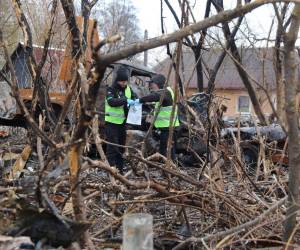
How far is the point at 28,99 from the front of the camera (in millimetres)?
10234

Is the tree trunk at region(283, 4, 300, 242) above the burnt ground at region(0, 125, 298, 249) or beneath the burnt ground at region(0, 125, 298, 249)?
above

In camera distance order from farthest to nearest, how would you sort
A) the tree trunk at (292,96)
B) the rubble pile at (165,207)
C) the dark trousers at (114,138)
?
the dark trousers at (114,138) < the rubble pile at (165,207) < the tree trunk at (292,96)

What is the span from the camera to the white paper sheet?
8211mm

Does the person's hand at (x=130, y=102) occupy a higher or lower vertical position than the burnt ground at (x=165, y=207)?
higher

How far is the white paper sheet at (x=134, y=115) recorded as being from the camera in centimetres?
821

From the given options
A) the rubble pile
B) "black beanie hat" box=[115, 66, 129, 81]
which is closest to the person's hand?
"black beanie hat" box=[115, 66, 129, 81]

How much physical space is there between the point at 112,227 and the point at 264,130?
180 inches

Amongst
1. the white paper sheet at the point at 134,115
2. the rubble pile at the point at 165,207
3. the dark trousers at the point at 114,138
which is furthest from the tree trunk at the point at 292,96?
the white paper sheet at the point at 134,115

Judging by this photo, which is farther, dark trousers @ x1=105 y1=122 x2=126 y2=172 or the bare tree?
dark trousers @ x1=105 y1=122 x2=126 y2=172

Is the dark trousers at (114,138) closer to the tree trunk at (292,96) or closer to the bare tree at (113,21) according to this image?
the bare tree at (113,21)

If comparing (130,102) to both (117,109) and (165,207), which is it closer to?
(117,109)

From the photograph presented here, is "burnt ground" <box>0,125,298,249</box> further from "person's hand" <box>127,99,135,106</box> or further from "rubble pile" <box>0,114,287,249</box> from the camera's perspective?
"person's hand" <box>127,99,135,106</box>

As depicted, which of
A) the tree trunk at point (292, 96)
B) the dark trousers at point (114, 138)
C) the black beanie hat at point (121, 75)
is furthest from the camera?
the black beanie hat at point (121, 75)

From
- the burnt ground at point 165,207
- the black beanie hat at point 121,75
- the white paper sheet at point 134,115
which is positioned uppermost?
the black beanie hat at point 121,75
